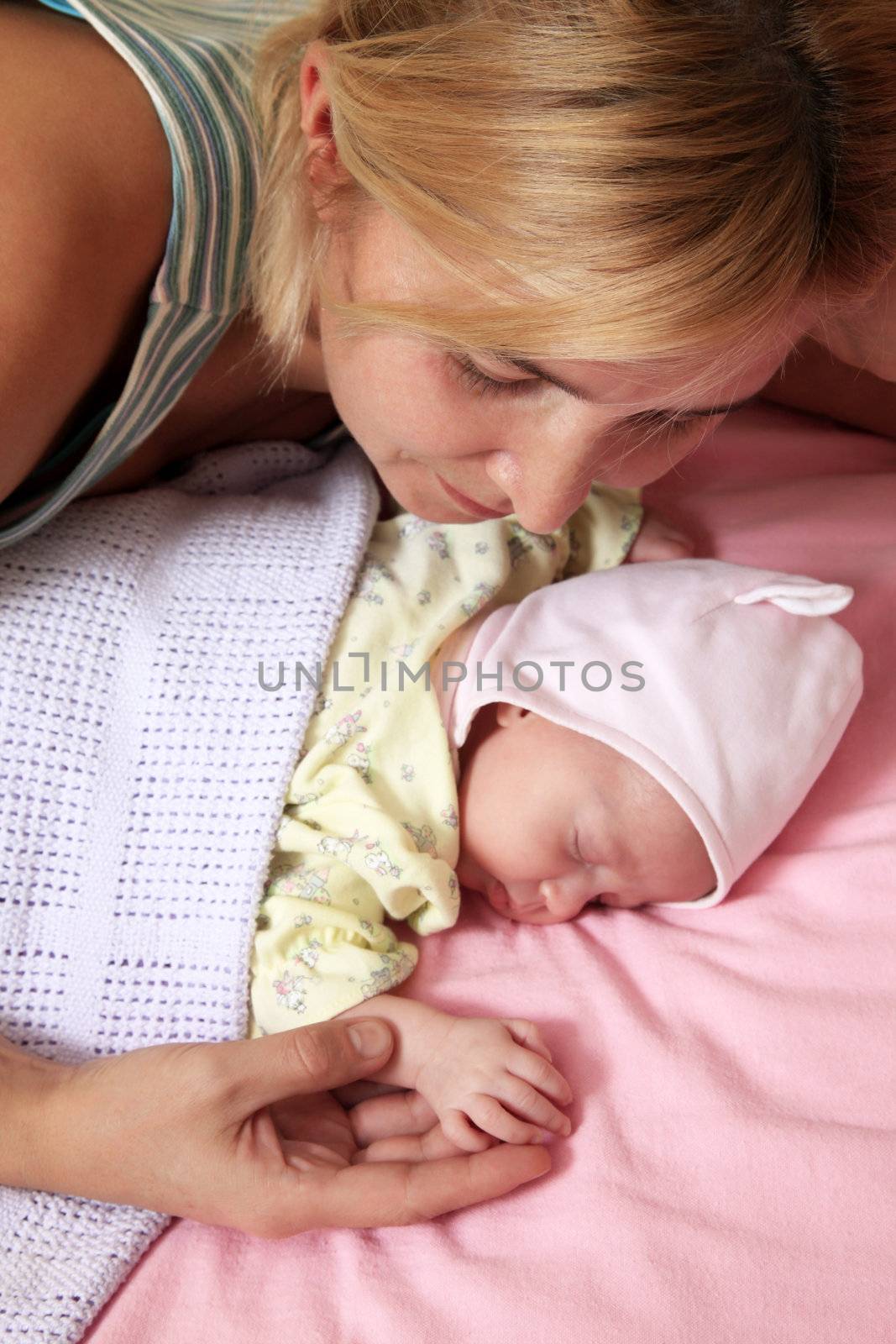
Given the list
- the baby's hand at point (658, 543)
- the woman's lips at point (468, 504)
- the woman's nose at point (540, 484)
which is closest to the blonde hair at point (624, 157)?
the woman's nose at point (540, 484)

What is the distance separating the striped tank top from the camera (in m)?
1.08

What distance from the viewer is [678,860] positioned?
112cm

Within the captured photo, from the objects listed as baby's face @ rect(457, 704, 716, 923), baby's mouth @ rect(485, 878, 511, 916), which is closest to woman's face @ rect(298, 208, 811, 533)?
baby's face @ rect(457, 704, 716, 923)

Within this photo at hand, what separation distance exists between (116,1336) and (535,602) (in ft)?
2.48

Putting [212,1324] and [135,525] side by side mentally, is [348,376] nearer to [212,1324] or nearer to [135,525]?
[135,525]

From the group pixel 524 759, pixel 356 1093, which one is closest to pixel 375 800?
pixel 524 759

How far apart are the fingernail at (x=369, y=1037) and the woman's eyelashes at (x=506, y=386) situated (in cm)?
53

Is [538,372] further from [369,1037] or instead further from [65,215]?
[369,1037]

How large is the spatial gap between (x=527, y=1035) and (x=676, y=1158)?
0.50 ft

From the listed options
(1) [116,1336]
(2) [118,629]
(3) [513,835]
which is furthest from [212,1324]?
(2) [118,629]

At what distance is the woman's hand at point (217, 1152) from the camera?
2.98 feet

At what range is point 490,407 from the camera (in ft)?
3.09

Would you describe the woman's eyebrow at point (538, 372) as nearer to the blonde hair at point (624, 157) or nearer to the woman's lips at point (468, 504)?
the blonde hair at point (624, 157)

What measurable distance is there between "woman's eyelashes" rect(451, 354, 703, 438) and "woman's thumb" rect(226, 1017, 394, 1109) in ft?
1.74
